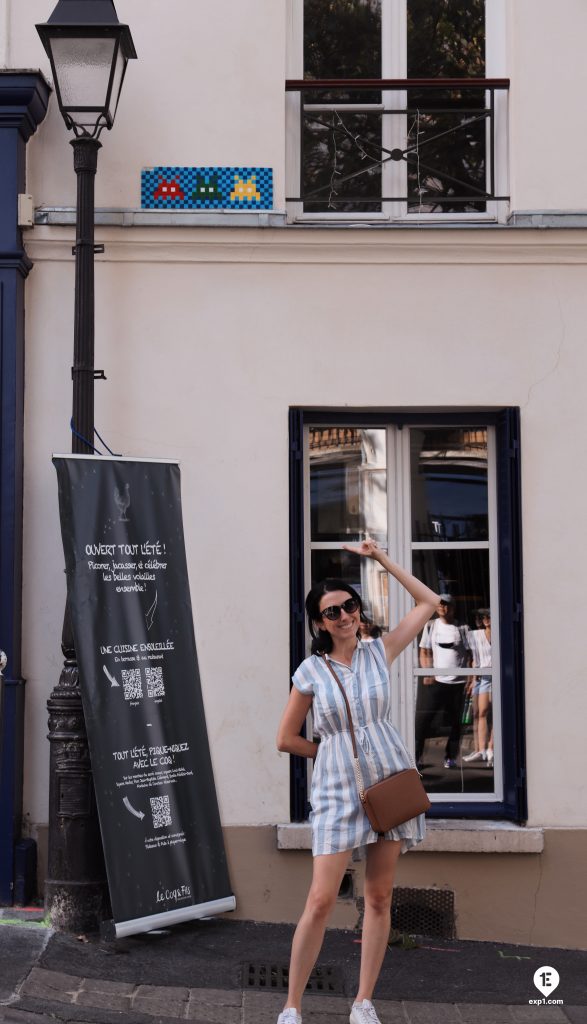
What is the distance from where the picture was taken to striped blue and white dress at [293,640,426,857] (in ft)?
15.3

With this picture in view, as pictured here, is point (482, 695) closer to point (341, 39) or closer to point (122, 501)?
point (122, 501)

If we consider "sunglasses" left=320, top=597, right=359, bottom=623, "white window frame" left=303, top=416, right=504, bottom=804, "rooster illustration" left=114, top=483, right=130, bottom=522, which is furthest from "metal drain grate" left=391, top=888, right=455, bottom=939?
"rooster illustration" left=114, top=483, right=130, bottom=522

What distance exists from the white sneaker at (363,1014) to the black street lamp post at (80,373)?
1.59 metres

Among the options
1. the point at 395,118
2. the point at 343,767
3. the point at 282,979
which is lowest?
the point at 282,979

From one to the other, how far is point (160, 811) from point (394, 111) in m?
4.18

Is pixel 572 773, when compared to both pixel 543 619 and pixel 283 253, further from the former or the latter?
pixel 283 253

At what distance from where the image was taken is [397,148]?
6887 millimetres

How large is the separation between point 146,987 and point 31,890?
4.11ft

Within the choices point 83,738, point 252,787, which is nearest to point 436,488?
point 252,787

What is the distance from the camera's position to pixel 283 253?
655 cm

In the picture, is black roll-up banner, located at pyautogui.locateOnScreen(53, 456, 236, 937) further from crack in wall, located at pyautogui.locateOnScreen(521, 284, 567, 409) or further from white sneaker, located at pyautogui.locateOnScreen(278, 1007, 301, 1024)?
crack in wall, located at pyautogui.locateOnScreen(521, 284, 567, 409)

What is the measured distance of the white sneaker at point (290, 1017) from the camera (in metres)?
4.58

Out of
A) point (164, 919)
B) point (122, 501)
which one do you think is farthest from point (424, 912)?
point (122, 501)

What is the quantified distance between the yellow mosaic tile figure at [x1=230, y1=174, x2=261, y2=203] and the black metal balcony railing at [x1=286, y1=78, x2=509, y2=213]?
36cm
